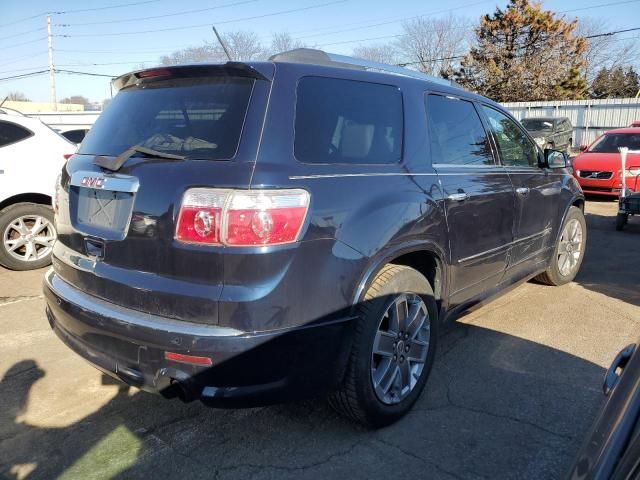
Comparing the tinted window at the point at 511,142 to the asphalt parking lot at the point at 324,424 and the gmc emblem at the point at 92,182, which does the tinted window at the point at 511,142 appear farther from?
the gmc emblem at the point at 92,182

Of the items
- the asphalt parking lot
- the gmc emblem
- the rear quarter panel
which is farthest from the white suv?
the rear quarter panel

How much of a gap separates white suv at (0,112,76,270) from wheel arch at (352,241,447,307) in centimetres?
463

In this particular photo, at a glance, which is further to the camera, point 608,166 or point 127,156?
point 608,166

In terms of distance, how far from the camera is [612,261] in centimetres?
657

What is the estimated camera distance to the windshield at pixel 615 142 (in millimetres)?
11820

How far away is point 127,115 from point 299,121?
1052 mm

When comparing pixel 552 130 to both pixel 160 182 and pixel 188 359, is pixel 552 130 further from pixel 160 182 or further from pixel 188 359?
pixel 188 359

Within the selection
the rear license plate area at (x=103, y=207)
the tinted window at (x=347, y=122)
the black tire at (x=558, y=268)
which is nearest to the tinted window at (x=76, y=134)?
the rear license plate area at (x=103, y=207)

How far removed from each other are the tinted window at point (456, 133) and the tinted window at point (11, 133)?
192 inches

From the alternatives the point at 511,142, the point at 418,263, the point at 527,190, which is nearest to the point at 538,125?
A: the point at 511,142

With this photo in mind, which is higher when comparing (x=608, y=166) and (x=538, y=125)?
(x=538, y=125)

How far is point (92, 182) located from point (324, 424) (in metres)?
1.79

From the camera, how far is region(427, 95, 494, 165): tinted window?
3.36 metres

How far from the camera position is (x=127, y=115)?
2932 millimetres
